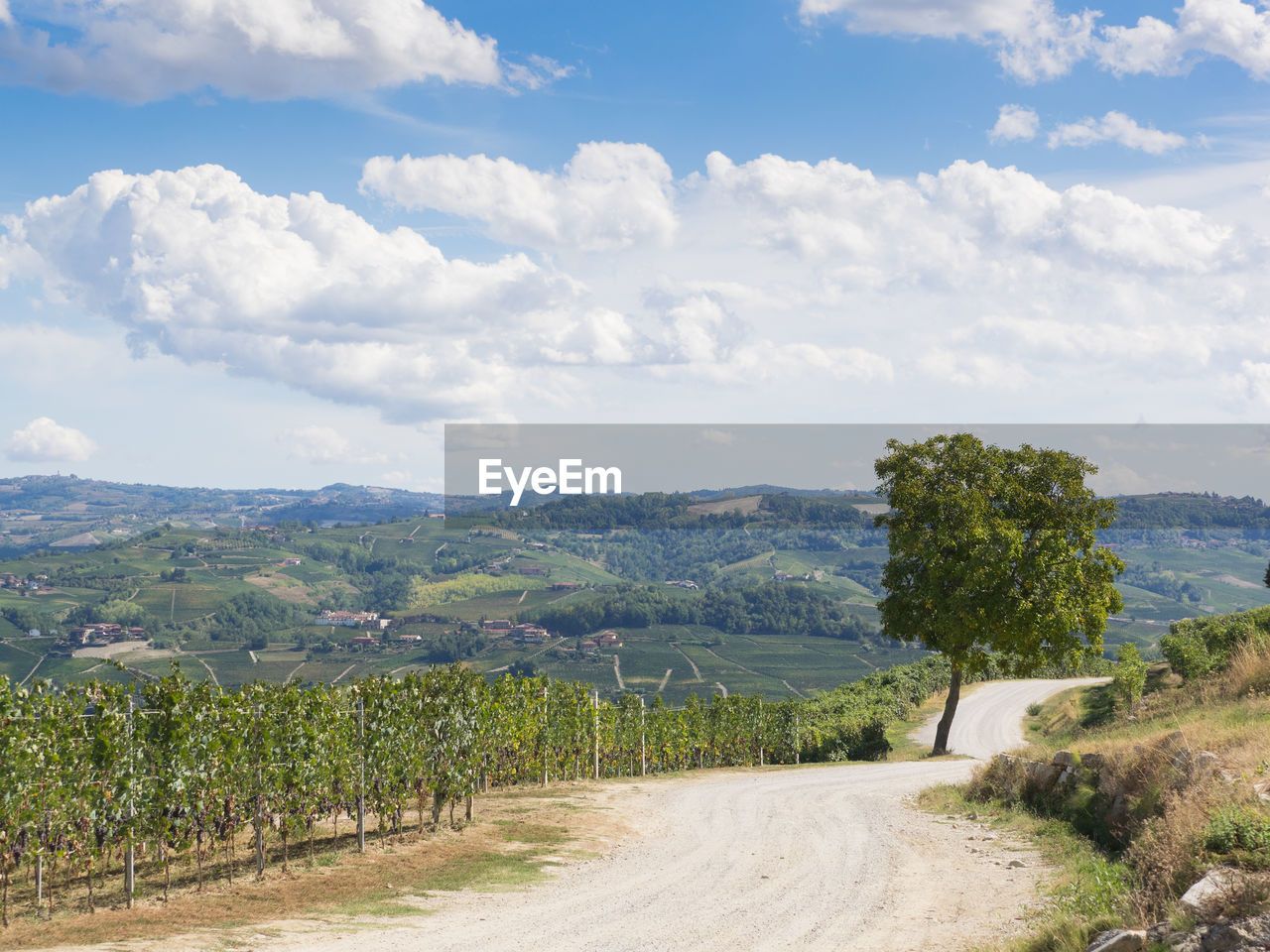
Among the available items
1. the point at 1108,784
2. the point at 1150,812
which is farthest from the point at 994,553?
the point at 1150,812

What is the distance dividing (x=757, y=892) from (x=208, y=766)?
1160 centimetres

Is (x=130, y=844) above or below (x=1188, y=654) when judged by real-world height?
above

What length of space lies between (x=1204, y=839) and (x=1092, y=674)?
80320mm

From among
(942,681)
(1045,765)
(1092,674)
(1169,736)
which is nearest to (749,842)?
(1045,765)

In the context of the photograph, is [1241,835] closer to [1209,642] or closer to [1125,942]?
[1125,942]

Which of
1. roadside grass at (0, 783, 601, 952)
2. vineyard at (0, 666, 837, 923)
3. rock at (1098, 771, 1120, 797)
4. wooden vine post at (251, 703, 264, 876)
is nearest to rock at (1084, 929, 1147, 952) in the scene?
rock at (1098, 771, 1120, 797)

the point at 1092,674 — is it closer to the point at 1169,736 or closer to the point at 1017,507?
the point at 1017,507

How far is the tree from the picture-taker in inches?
1382

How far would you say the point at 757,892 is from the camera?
17766mm

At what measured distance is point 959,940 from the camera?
46.0ft

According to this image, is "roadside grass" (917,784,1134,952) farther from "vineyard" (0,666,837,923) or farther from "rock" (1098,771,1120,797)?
"vineyard" (0,666,837,923)

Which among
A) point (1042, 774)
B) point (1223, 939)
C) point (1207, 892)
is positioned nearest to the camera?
point (1223, 939)

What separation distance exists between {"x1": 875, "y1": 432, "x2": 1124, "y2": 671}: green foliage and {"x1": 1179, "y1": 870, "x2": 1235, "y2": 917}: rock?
25.0 m

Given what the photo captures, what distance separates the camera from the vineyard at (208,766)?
16.8 meters
